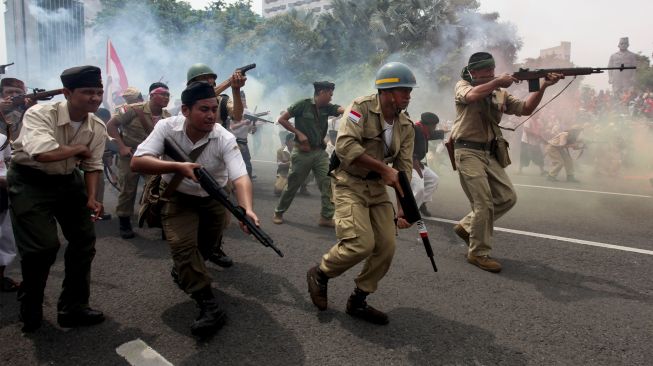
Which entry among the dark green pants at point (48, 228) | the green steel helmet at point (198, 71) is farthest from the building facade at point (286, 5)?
the dark green pants at point (48, 228)

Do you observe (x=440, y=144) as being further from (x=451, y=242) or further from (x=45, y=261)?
(x=45, y=261)

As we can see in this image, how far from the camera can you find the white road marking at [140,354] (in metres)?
2.78

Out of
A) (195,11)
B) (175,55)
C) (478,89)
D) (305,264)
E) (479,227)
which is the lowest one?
(305,264)

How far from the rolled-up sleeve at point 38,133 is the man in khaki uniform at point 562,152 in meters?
10.3

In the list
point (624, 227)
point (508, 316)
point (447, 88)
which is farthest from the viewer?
point (447, 88)

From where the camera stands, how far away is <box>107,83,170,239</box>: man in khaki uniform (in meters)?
5.67

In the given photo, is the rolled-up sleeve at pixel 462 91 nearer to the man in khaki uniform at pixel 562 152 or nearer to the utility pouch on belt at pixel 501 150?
the utility pouch on belt at pixel 501 150

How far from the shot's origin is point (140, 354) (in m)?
2.88

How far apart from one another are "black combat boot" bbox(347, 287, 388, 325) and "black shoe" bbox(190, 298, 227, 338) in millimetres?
876

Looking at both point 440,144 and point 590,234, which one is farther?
point 440,144

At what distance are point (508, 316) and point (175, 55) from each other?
101ft

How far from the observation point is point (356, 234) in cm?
319

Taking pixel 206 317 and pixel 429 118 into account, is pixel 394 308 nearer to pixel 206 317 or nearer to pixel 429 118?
pixel 206 317

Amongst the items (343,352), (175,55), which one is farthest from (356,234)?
(175,55)
